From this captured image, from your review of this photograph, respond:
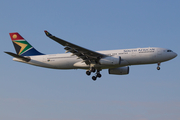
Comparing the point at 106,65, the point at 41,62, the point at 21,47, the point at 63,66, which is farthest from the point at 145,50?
the point at 21,47

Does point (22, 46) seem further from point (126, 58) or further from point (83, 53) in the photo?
point (126, 58)

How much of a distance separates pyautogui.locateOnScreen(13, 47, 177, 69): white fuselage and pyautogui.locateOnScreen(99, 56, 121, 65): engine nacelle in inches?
38.4

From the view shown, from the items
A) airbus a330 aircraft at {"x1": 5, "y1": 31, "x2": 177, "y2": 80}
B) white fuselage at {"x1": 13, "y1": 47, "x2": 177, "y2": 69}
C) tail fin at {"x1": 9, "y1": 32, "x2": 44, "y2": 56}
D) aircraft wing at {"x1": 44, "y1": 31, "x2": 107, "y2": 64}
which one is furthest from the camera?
tail fin at {"x1": 9, "y1": 32, "x2": 44, "y2": 56}

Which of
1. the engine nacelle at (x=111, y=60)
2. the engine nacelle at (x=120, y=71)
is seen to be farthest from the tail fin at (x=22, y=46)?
the engine nacelle at (x=120, y=71)

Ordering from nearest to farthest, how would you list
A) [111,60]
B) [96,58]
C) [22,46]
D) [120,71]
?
[111,60]
[96,58]
[120,71]
[22,46]

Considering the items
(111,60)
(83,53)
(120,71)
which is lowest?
(120,71)

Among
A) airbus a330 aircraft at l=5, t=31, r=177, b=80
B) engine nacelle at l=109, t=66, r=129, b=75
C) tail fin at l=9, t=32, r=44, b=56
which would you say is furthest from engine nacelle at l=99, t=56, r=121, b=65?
tail fin at l=9, t=32, r=44, b=56

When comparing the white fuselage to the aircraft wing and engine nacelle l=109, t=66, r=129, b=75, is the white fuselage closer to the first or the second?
the aircraft wing

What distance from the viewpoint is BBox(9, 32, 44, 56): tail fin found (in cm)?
4481

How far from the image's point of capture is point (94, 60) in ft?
131

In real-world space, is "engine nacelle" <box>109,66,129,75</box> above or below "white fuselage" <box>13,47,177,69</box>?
below

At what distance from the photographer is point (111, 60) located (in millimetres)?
38375

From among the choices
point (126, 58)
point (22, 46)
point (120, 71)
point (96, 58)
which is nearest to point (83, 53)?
point (96, 58)

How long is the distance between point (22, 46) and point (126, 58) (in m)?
17.5
